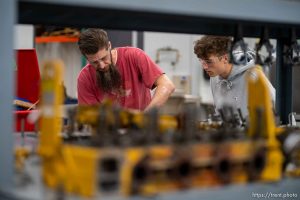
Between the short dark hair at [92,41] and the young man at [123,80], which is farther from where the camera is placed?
the young man at [123,80]

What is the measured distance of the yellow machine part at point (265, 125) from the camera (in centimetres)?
124

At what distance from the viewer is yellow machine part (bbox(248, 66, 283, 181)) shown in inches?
48.7

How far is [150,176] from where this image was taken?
3.45 ft

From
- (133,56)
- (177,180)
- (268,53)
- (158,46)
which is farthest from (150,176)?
(158,46)

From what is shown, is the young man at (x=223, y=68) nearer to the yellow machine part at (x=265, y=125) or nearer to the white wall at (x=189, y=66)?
the yellow machine part at (x=265, y=125)

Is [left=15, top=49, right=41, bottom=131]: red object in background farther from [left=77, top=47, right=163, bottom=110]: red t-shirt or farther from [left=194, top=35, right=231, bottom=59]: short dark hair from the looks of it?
[left=194, top=35, right=231, bottom=59]: short dark hair

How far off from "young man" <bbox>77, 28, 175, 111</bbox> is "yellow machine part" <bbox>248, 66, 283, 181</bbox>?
4.69ft

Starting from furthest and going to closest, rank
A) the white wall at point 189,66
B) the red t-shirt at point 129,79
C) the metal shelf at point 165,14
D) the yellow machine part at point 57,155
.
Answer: the white wall at point 189,66 < the red t-shirt at point 129,79 < the metal shelf at point 165,14 < the yellow machine part at point 57,155

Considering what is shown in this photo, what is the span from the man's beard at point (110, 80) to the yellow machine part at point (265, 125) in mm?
1544

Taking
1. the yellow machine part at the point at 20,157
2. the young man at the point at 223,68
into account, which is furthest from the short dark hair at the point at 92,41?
the yellow machine part at the point at 20,157

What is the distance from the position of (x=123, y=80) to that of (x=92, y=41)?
1.12 ft

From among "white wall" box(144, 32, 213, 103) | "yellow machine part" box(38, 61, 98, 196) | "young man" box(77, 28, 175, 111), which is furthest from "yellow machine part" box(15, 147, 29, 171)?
"white wall" box(144, 32, 213, 103)

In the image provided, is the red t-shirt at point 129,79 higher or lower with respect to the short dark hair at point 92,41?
lower

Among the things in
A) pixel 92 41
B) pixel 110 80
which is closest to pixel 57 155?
pixel 92 41
